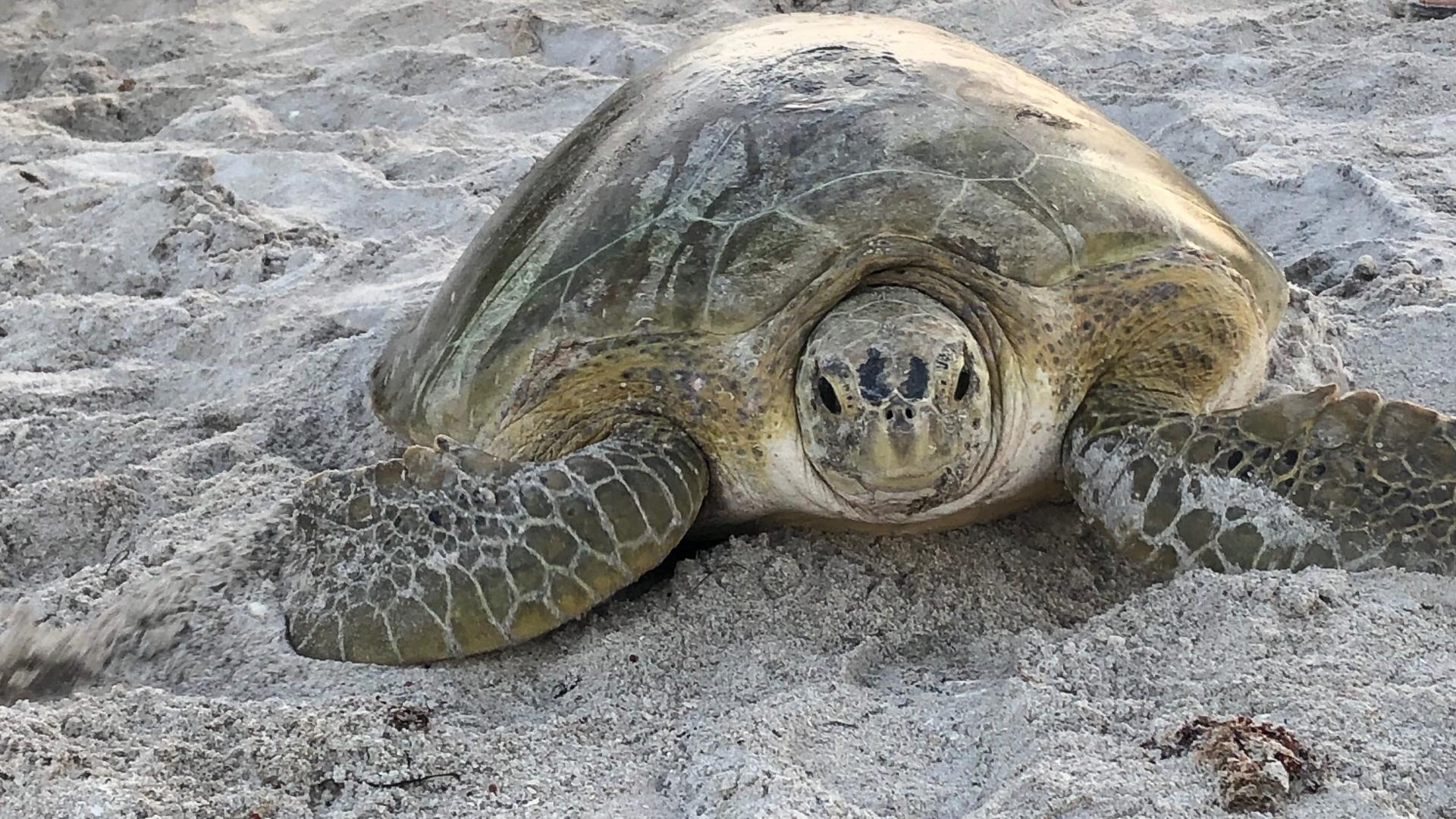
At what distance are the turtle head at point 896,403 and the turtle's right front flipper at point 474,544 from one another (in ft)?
0.94

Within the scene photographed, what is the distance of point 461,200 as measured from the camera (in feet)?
13.0

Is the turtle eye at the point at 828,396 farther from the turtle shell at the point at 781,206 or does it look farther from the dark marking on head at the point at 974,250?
the dark marking on head at the point at 974,250

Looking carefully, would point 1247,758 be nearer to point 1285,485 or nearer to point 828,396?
point 1285,485

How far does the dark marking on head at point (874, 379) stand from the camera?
188cm

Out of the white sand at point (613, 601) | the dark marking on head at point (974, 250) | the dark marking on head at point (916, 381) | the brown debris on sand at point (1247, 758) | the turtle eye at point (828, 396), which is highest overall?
the dark marking on head at point (974, 250)

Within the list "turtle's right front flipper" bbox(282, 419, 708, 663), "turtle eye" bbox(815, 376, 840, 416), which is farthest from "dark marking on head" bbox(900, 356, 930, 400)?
"turtle's right front flipper" bbox(282, 419, 708, 663)

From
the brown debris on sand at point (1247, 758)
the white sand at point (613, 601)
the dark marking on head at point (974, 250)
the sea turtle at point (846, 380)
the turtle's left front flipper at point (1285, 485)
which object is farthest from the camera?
the dark marking on head at point (974, 250)

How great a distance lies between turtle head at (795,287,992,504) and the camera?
1.87 m

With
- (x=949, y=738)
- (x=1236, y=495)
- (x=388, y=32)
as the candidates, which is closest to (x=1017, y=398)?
(x=1236, y=495)

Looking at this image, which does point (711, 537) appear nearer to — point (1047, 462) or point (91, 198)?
point (1047, 462)

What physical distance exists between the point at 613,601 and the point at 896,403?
2.01ft

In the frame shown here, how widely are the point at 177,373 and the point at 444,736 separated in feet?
6.04

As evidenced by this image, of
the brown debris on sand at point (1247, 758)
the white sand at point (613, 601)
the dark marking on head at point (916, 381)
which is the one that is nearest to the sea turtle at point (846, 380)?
the dark marking on head at point (916, 381)

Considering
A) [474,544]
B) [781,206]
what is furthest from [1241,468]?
[474,544]
